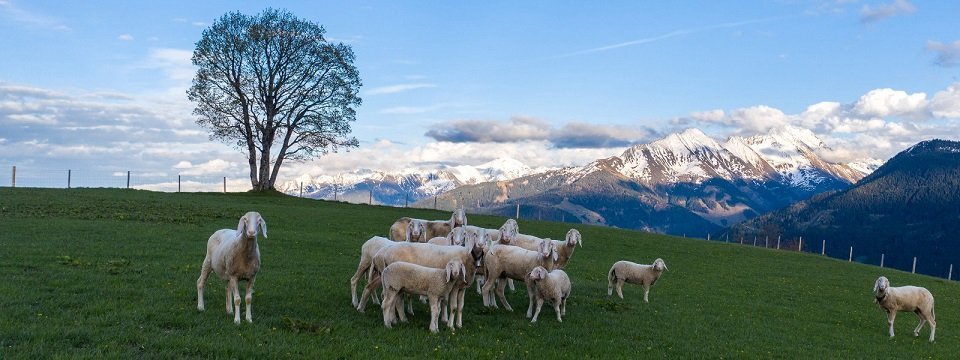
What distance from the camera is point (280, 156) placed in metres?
65.2

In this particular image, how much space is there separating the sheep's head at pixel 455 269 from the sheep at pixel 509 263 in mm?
3177

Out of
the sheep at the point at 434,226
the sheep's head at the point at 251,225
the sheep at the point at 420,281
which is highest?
the sheep's head at the point at 251,225

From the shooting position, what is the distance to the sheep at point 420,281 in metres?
13.9

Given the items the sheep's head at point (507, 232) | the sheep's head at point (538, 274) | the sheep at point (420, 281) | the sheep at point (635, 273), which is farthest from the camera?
the sheep at point (635, 273)

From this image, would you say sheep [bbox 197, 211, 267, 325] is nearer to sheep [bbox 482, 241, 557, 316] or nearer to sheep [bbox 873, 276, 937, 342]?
sheep [bbox 482, 241, 557, 316]

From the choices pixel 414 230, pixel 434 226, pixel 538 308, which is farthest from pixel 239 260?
pixel 434 226

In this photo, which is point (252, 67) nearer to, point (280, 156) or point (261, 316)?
point (280, 156)

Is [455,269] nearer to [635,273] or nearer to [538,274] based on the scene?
[538,274]

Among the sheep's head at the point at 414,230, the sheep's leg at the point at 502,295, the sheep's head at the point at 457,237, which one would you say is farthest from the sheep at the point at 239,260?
the sheep's leg at the point at 502,295

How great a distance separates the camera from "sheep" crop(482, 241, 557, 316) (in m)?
17.2

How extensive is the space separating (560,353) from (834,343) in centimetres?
861

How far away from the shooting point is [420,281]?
1388 centimetres

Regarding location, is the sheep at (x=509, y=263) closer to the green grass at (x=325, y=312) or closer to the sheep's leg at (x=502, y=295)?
the sheep's leg at (x=502, y=295)

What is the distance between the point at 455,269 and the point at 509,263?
3925 millimetres
